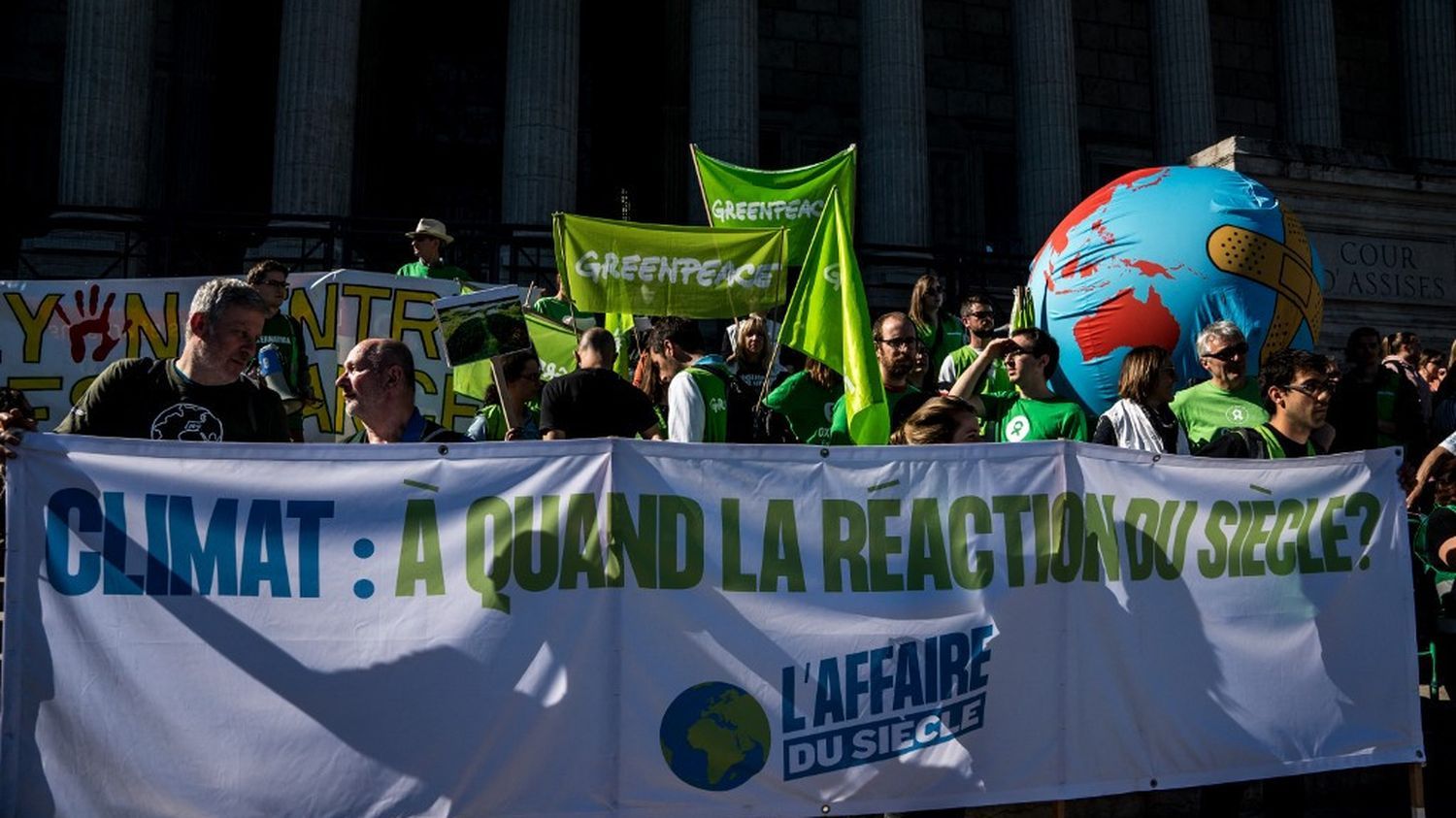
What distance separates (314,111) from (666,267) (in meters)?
12.0

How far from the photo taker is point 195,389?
5000 mm

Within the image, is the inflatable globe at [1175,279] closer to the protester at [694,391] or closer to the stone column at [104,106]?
the protester at [694,391]

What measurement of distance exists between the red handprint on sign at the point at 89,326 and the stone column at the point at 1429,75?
25.1 meters

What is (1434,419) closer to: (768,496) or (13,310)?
(768,496)

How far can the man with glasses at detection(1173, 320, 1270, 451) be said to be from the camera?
21.2ft

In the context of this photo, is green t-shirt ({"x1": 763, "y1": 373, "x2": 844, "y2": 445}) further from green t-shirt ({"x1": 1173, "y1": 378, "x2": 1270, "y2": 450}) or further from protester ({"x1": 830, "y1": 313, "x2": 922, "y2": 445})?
green t-shirt ({"x1": 1173, "y1": 378, "x2": 1270, "y2": 450})

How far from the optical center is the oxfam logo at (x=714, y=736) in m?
4.37

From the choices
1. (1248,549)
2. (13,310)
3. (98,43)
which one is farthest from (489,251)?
(1248,549)

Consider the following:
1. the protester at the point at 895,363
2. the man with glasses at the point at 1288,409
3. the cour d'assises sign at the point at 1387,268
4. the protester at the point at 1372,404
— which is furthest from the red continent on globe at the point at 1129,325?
the cour d'assises sign at the point at 1387,268

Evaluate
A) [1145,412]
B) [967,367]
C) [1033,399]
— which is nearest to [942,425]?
[1145,412]

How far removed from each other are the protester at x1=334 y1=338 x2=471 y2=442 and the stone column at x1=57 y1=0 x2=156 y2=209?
1497 cm

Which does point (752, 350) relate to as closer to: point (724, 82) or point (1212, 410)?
point (1212, 410)

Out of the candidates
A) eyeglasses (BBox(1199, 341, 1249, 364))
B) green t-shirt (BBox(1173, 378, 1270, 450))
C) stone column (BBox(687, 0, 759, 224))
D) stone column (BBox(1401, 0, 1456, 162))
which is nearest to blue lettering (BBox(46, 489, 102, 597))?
green t-shirt (BBox(1173, 378, 1270, 450))

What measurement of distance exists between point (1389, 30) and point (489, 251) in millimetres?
22570
